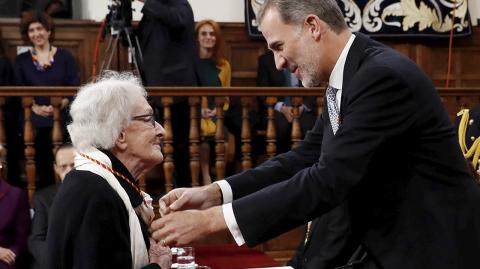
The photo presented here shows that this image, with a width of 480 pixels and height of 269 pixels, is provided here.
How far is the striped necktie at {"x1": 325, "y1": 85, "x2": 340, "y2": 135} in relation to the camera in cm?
216

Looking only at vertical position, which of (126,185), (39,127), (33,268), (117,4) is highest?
(117,4)

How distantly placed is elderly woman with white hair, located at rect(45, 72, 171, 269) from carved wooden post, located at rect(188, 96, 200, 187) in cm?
255

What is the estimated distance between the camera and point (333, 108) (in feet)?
7.18

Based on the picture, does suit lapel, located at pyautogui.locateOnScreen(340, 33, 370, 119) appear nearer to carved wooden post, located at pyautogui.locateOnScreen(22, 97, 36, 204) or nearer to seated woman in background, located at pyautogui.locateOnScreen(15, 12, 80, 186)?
carved wooden post, located at pyautogui.locateOnScreen(22, 97, 36, 204)

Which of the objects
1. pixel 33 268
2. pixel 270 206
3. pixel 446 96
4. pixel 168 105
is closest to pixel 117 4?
pixel 168 105

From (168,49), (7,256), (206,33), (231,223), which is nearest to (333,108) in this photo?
(231,223)

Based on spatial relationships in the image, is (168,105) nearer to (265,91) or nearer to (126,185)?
(265,91)

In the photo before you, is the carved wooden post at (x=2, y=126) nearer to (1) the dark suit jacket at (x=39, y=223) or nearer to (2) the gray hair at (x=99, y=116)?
(1) the dark suit jacket at (x=39, y=223)

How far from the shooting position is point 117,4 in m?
5.71

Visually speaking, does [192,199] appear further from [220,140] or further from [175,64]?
[175,64]

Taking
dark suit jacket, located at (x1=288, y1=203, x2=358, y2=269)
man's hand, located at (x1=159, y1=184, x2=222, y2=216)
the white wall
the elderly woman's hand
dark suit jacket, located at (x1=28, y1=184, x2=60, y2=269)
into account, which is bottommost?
dark suit jacket, located at (x1=28, y1=184, x2=60, y2=269)

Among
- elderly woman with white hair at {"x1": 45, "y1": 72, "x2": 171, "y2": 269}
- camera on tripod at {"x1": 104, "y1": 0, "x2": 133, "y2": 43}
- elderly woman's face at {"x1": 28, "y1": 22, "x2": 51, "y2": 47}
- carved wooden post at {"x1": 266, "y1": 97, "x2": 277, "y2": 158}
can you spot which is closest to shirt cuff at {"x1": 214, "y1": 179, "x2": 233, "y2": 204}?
elderly woman with white hair at {"x1": 45, "y1": 72, "x2": 171, "y2": 269}

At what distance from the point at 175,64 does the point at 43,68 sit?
92cm

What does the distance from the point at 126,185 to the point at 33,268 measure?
238 cm
